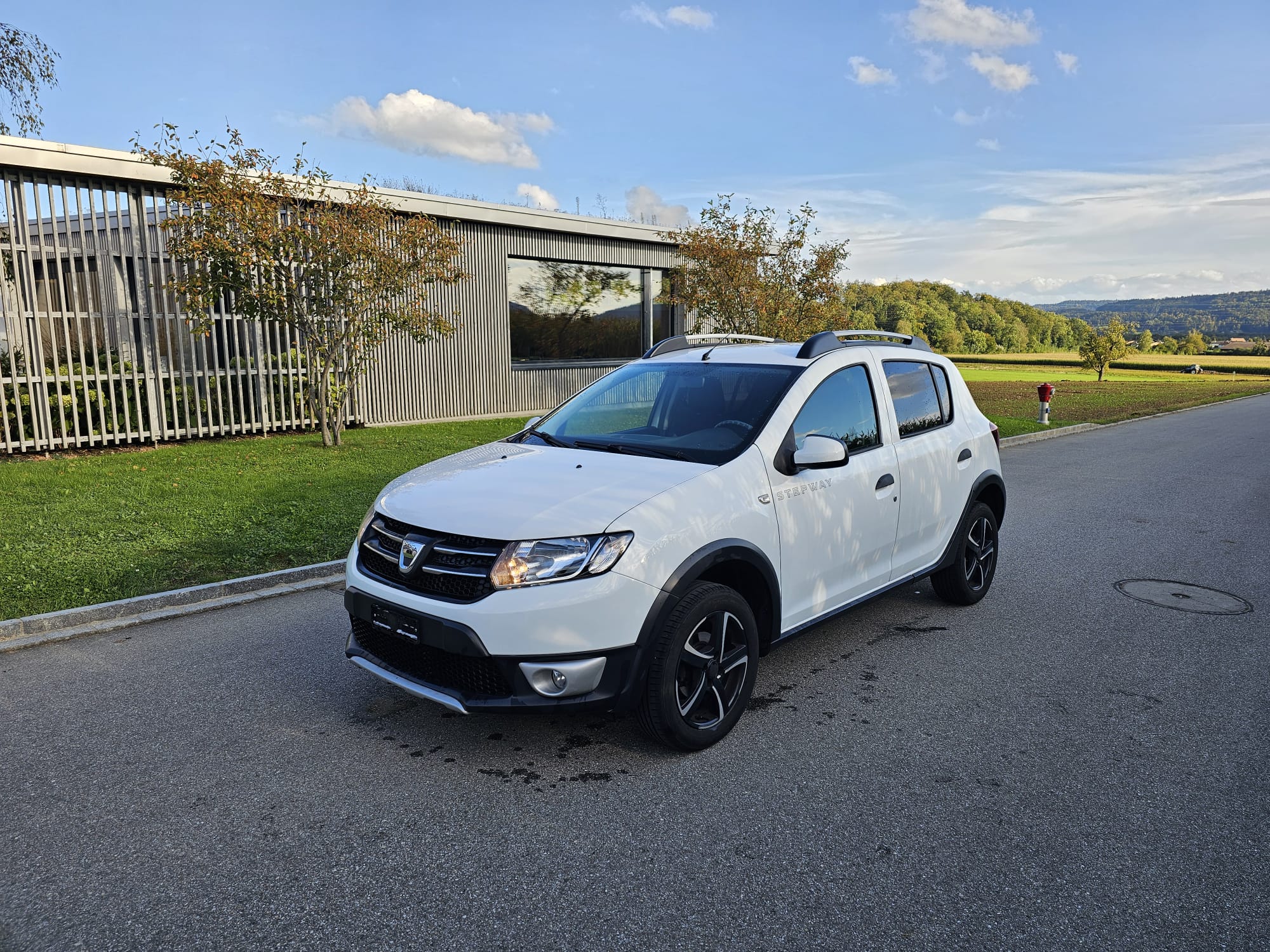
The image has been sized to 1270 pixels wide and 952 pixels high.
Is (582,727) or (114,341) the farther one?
(114,341)

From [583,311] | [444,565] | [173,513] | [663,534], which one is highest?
[583,311]

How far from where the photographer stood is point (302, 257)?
1213cm

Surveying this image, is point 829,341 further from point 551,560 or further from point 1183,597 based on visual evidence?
point 1183,597

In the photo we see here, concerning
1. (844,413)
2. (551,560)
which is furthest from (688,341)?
(551,560)

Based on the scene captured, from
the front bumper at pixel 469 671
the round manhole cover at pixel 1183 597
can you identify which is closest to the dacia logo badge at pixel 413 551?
the front bumper at pixel 469 671

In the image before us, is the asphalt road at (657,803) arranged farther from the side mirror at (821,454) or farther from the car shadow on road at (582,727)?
the side mirror at (821,454)

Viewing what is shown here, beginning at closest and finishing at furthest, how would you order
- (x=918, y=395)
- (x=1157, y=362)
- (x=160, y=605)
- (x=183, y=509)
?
(x=918, y=395)
(x=160, y=605)
(x=183, y=509)
(x=1157, y=362)

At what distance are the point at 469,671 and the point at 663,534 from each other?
0.97 m

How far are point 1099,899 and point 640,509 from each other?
→ 209 cm

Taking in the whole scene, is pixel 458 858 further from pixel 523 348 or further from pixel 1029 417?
pixel 1029 417

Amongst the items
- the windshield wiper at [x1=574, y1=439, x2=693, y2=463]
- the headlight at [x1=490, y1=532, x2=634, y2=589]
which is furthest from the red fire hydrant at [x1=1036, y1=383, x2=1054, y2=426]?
the headlight at [x1=490, y1=532, x2=634, y2=589]

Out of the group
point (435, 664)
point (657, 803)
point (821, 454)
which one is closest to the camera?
point (657, 803)

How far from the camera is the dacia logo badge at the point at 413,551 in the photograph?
3.62 meters

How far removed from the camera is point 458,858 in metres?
3.04
